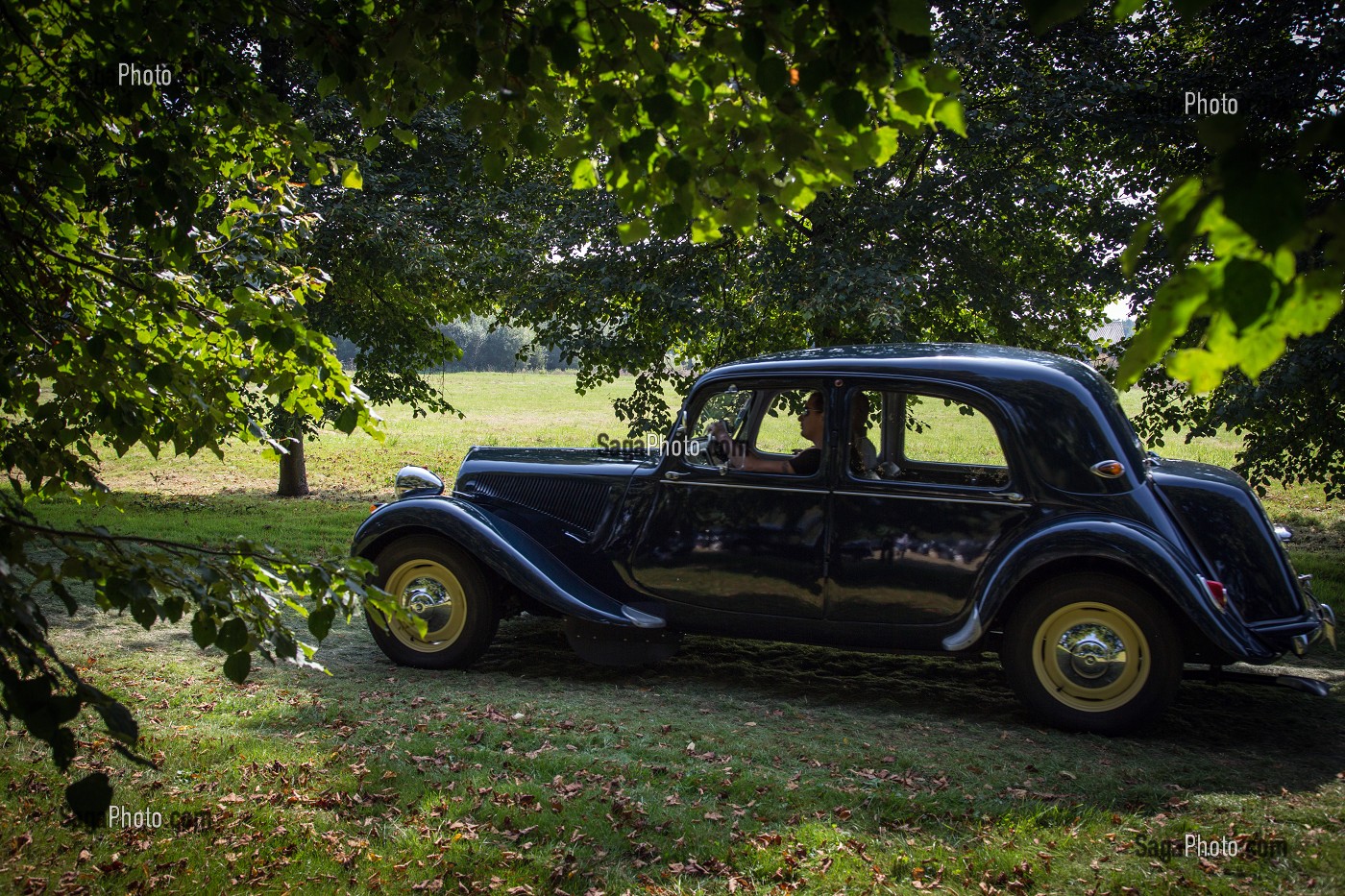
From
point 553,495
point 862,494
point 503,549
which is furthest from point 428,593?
point 862,494

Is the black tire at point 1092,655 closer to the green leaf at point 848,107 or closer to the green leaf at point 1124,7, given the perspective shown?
the green leaf at point 848,107

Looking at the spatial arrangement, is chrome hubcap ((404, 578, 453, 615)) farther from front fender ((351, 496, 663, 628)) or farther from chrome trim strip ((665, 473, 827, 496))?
chrome trim strip ((665, 473, 827, 496))

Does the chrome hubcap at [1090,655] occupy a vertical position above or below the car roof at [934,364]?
below

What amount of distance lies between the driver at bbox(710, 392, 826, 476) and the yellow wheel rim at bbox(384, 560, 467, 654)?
1967 mm

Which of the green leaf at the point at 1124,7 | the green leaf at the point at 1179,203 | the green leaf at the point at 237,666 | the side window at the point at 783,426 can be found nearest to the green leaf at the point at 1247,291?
the green leaf at the point at 1179,203

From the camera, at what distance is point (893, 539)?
601 centimetres

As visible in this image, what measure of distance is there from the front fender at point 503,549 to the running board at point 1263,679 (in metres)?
3.16

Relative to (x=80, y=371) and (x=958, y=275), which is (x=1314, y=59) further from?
(x=80, y=371)

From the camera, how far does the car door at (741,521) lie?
623 cm

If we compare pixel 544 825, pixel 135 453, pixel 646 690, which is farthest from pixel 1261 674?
pixel 135 453

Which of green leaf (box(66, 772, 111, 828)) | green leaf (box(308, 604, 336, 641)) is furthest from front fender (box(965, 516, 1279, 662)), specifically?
green leaf (box(66, 772, 111, 828))

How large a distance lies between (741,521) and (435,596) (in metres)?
2.06

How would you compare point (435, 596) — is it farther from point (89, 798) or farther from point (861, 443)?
point (89, 798)

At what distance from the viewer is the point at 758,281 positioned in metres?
11.7
